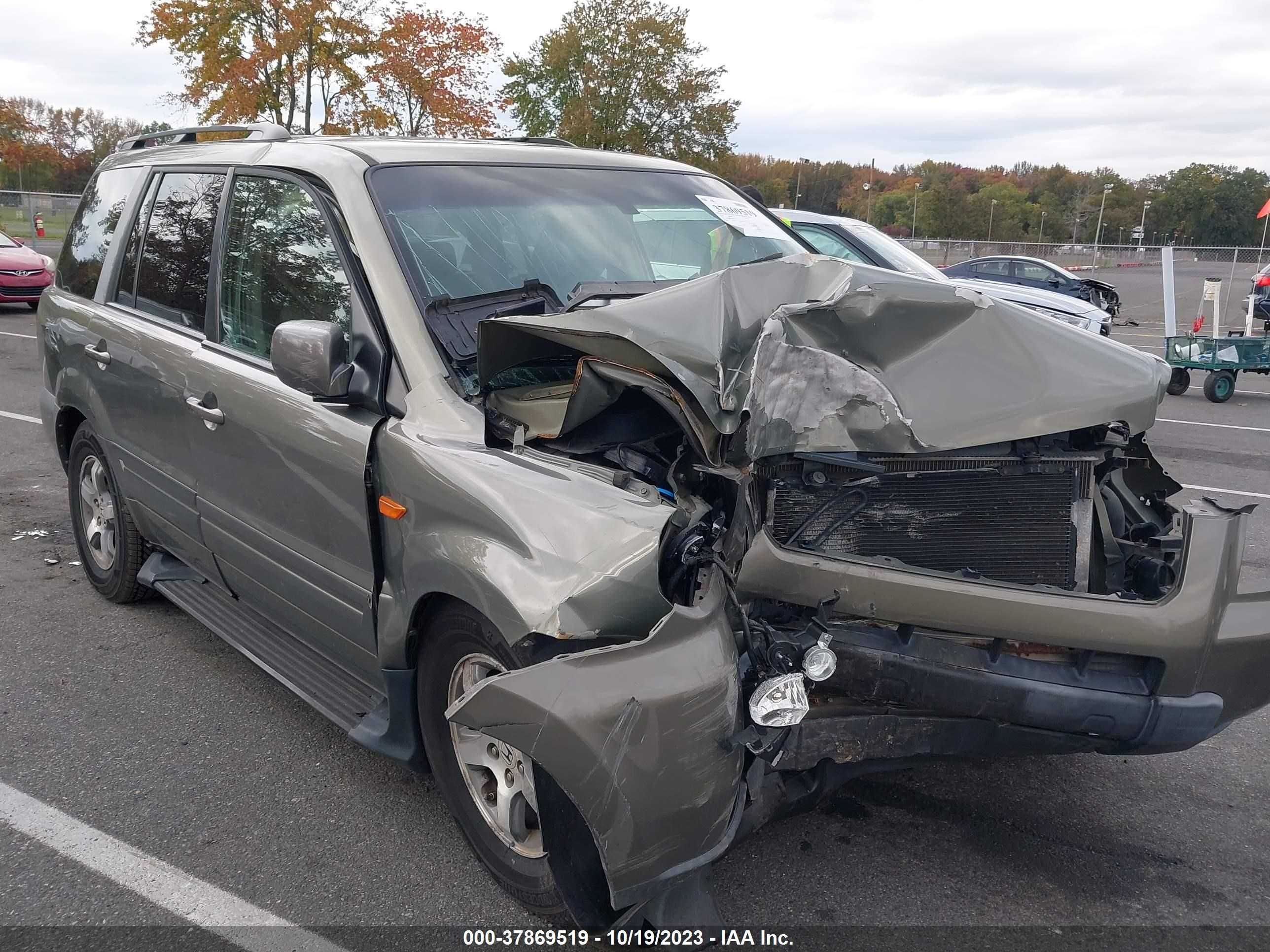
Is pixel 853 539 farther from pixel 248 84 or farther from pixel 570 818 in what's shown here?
pixel 248 84

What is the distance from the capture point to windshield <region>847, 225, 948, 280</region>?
8.91 meters

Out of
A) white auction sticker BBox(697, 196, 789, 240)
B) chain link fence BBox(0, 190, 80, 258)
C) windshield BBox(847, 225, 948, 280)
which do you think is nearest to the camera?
white auction sticker BBox(697, 196, 789, 240)

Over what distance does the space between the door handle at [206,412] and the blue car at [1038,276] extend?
16.0 meters

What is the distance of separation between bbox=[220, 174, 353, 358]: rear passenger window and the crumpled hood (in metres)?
0.78

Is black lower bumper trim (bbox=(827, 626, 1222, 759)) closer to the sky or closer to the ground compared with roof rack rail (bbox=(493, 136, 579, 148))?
closer to the ground

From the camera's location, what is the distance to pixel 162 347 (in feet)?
12.5

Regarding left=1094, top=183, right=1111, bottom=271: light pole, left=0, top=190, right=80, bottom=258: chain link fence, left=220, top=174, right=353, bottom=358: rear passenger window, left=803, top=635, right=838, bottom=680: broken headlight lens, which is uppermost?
left=1094, top=183, right=1111, bottom=271: light pole

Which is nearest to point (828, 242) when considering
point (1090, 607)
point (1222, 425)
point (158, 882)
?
point (1222, 425)

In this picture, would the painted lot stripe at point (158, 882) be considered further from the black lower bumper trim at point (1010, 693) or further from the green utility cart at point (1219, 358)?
the green utility cart at point (1219, 358)

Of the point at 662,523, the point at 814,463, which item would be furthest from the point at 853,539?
the point at 662,523

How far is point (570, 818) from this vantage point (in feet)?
7.41

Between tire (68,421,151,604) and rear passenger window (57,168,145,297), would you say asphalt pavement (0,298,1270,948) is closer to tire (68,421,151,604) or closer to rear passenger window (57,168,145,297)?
tire (68,421,151,604)

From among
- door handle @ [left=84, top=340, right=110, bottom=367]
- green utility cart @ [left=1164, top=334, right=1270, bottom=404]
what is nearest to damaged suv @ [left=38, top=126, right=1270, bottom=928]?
door handle @ [left=84, top=340, right=110, bottom=367]

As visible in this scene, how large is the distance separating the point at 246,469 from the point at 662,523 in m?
1.79
